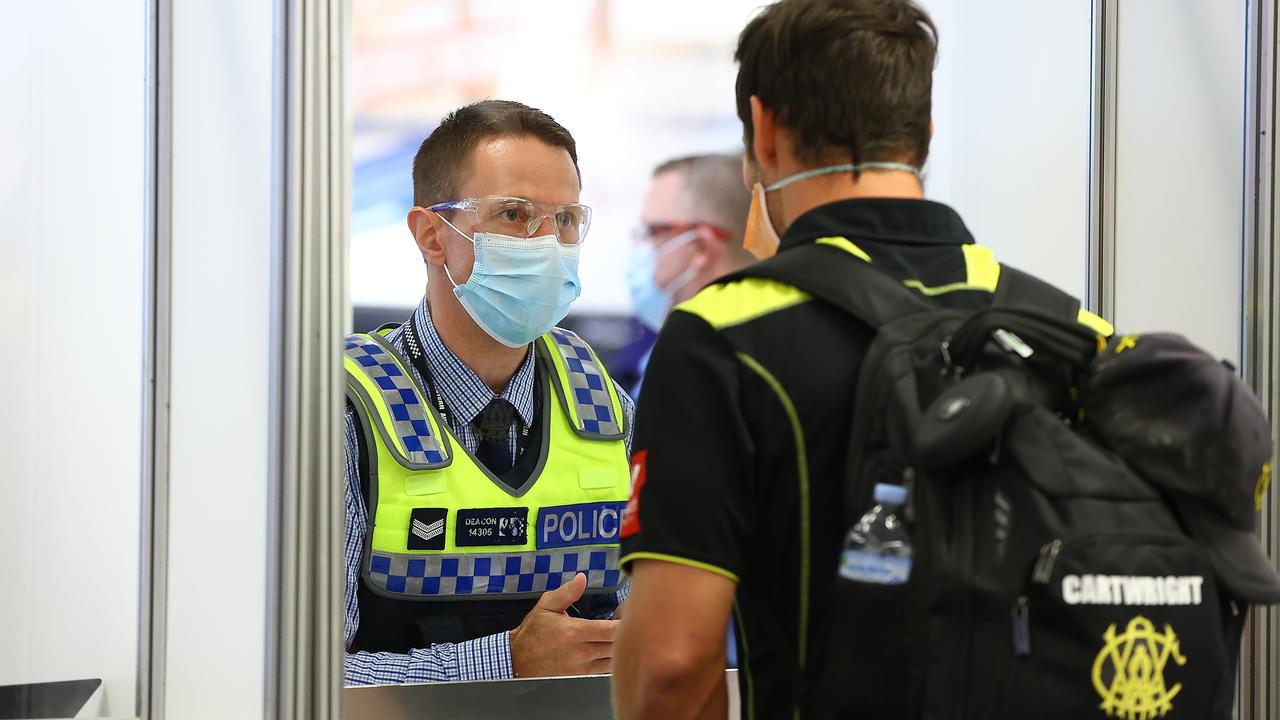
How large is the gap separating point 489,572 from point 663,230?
0.72m

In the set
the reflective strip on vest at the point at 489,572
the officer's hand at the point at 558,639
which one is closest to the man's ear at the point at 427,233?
the reflective strip on vest at the point at 489,572

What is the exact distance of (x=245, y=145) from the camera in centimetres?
194

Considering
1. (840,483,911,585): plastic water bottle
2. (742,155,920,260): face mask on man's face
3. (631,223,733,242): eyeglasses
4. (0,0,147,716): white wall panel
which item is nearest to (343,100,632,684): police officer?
(631,223,733,242): eyeglasses

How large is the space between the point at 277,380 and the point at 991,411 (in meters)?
1.28

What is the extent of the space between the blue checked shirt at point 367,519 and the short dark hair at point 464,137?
21 cm

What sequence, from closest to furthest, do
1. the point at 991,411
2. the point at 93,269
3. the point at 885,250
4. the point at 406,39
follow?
the point at 991,411 → the point at 885,250 → the point at 93,269 → the point at 406,39

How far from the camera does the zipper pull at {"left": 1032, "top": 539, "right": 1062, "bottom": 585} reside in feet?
3.39

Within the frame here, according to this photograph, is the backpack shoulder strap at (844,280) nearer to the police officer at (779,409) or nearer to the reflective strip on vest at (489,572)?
the police officer at (779,409)

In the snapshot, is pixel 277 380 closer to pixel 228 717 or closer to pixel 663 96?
pixel 228 717

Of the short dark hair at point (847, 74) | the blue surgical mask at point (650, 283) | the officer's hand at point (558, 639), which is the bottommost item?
the officer's hand at point (558, 639)

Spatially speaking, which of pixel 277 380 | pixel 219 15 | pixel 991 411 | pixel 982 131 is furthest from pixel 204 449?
pixel 982 131

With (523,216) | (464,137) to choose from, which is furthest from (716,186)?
(464,137)

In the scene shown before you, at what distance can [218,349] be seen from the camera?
1.92 m

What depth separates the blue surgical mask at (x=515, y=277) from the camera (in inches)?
87.4
